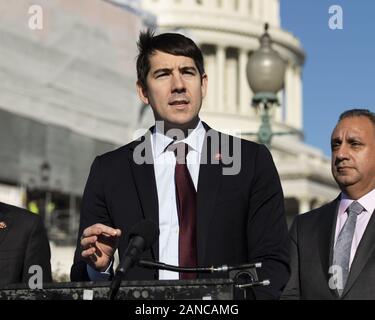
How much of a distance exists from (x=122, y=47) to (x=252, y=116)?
33817 mm

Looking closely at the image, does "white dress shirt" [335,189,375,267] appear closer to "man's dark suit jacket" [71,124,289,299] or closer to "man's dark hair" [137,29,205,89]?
"man's dark suit jacket" [71,124,289,299]

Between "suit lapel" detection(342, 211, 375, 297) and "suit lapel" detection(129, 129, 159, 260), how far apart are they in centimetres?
103

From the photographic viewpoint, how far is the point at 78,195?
2341 inches

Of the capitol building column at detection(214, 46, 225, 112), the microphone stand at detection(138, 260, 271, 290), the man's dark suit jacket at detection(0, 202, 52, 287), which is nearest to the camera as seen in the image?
the microphone stand at detection(138, 260, 271, 290)

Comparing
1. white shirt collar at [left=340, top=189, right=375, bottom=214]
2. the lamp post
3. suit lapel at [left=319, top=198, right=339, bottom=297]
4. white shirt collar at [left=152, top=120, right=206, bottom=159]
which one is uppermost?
the lamp post

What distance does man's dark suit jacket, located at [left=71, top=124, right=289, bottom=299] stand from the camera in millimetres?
4809

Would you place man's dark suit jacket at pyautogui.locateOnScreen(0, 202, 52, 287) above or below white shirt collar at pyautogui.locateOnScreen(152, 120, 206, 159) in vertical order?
below

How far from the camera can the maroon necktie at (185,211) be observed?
4.81 m

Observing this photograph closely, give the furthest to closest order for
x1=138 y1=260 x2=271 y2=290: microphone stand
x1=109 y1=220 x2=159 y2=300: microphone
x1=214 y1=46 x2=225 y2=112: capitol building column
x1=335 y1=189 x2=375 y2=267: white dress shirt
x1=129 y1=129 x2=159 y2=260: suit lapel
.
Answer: x1=214 y1=46 x2=225 y2=112: capitol building column < x1=335 y1=189 x2=375 y2=267: white dress shirt < x1=129 y1=129 x2=159 y2=260: suit lapel < x1=138 y1=260 x2=271 y2=290: microphone stand < x1=109 y1=220 x2=159 y2=300: microphone

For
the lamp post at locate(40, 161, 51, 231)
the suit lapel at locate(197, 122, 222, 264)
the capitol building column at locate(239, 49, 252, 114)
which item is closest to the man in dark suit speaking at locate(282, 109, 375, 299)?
the suit lapel at locate(197, 122, 222, 264)

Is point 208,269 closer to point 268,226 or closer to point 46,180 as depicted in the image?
point 268,226

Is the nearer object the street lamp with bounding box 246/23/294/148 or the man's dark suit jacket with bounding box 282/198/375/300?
the man's dark suit jacket with bounding box 282/198/375/300

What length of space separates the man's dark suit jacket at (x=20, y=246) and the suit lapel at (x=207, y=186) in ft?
4.31

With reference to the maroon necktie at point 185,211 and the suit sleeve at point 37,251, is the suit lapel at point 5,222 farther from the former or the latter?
the maroon necktie at point 185,211
